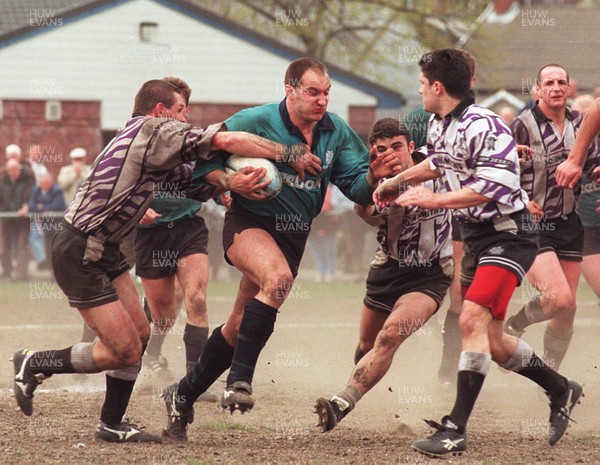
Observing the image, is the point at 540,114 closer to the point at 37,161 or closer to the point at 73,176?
the point at 73,176

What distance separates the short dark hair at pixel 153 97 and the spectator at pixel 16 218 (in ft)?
33.8

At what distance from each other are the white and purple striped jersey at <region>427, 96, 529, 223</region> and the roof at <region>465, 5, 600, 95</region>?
27098 millimetres

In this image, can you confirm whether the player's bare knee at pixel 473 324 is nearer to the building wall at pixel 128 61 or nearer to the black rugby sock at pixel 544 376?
the black rugby sock at pixel 544 376

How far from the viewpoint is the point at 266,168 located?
6.67 metres

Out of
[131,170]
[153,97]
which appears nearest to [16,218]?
[153,97]

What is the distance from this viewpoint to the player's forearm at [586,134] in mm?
7398

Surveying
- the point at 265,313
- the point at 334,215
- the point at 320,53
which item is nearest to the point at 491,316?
the point at 265,313

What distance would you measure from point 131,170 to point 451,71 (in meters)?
1.95

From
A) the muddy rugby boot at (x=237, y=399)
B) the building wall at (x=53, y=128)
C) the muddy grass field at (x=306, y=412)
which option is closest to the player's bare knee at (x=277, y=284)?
the muddy rugby boot at (x=237, y=399)

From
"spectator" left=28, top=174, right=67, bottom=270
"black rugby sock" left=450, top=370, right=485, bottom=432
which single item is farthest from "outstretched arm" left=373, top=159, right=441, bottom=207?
"spectator" left=28, top=174, right=67, bottom=270

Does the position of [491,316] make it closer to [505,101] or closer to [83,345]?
[83,345]

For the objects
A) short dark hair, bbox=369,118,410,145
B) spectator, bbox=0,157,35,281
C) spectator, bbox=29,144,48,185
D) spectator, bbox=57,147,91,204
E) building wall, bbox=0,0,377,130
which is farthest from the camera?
building wall, bbox=0,0,377,130

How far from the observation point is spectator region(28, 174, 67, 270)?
17.4m

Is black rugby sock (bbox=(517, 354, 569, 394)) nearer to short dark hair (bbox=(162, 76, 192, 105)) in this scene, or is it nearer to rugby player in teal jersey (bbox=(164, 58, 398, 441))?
rugby player in teal jersey (bbox=(164, 58, 398, 441))
